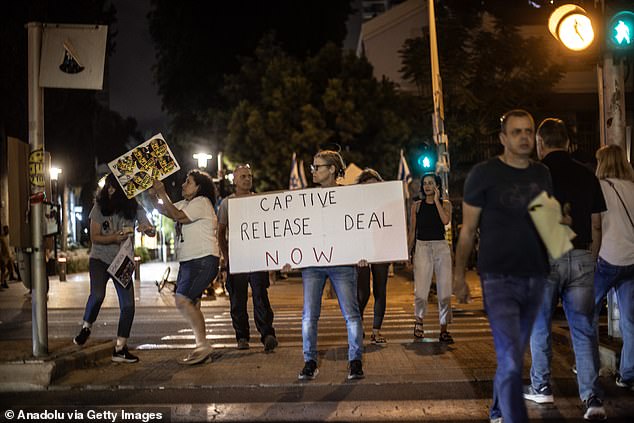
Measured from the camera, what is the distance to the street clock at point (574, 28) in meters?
7.38

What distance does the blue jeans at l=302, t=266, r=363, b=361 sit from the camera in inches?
254

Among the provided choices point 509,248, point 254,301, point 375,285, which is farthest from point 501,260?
point 254,301

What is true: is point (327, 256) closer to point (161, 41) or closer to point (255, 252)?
point (255, 252)

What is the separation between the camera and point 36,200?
684 centimetres

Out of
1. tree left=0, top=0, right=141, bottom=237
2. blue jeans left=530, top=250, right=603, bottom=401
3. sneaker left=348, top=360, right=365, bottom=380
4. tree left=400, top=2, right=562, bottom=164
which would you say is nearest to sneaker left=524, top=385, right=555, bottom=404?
blue jeans left=530, top=250, right=603, bottom=401

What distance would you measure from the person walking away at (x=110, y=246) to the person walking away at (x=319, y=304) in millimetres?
1823

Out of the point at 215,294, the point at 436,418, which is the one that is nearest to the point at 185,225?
the point at 436,418

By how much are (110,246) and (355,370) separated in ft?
9.76

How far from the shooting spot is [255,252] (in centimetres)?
723

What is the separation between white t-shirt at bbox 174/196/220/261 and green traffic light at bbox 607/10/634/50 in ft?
14.8

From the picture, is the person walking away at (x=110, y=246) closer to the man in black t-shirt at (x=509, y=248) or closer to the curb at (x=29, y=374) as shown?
the curb at (x=29, y=374)

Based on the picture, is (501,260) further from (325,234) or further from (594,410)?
(325,234)

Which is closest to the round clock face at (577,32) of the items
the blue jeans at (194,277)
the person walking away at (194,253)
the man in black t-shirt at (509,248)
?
the man in black t-shirt at (509,248)

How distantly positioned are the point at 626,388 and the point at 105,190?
17.7 ft
